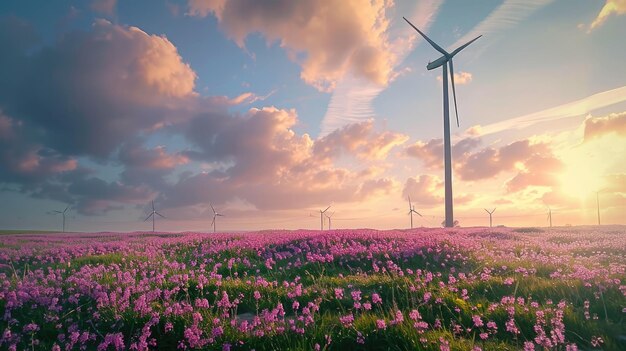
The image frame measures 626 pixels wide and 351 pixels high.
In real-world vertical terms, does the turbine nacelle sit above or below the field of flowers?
above

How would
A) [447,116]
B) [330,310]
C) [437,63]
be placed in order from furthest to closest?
[437,63] < [447,116] < [330,310]

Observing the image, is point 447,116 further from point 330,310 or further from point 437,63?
point 330,310

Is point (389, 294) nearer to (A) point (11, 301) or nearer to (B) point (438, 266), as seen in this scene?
(B) point (438, 266)

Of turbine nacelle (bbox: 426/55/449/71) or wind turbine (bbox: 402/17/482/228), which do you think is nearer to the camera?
wind turbine (bbox: 402/17/482/228)

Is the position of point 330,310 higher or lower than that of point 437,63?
lower

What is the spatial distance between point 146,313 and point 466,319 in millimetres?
5137

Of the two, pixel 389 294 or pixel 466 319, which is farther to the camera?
pixel 389 294

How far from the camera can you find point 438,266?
13.0 metres

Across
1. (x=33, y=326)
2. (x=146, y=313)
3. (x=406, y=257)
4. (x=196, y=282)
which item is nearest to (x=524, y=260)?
(x=406, y=257)

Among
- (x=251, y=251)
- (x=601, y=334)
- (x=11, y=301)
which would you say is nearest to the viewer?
(x=601, y=334)

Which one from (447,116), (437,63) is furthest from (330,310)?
(437,63)

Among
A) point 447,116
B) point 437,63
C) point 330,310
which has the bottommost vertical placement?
point 330,310

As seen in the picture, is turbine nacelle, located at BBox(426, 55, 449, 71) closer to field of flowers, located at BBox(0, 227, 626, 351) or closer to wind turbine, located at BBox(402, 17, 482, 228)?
wind turbine, located at BBox(402, 17, 482, 228)

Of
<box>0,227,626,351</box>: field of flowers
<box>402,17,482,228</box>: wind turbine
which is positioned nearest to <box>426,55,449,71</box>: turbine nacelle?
<box>402,17,482,228</box>: wind turbine
